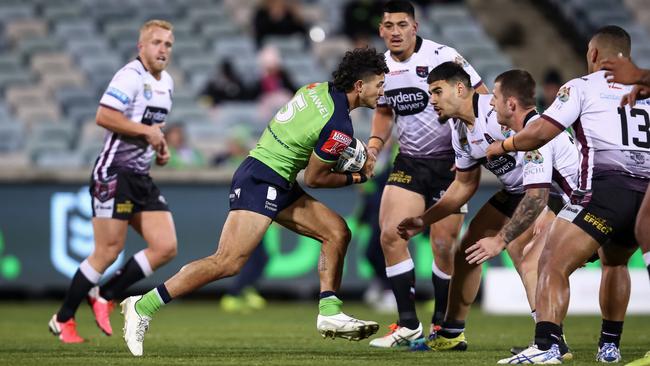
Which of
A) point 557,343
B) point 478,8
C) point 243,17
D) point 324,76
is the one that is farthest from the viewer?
point 478,8

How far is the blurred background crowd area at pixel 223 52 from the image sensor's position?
58.8 feet

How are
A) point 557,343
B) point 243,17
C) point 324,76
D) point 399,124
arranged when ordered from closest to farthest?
point 557,343, point 399,124, point 324,76, point 243,17

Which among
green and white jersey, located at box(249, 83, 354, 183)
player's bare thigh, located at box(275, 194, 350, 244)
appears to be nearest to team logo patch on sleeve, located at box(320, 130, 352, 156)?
green and white jersey, located at box(249, 83, 354, 183)

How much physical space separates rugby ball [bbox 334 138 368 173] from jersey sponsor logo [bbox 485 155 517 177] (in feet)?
3.31

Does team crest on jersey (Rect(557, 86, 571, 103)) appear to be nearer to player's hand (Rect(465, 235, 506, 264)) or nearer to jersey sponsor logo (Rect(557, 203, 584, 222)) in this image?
jersey sponsor logo (Rect(557, 203, 584, 222))

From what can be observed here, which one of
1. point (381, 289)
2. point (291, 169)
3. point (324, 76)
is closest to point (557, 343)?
point (291, 169)

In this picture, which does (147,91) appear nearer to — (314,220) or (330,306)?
(314,220)

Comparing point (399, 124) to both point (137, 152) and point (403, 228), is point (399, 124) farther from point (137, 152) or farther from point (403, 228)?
point (137, 152)

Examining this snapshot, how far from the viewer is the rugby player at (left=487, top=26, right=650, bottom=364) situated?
26.3ft

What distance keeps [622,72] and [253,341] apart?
4303 mm

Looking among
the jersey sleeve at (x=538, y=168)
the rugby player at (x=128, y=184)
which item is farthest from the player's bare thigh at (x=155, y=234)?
the jersey sleeve at (x=538, y=168)

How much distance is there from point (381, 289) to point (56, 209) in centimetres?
442

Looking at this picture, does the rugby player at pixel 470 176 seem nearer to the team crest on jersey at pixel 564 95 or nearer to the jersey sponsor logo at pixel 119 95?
the team crest on jersey at pixel 564 95

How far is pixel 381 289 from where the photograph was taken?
1569 cm
